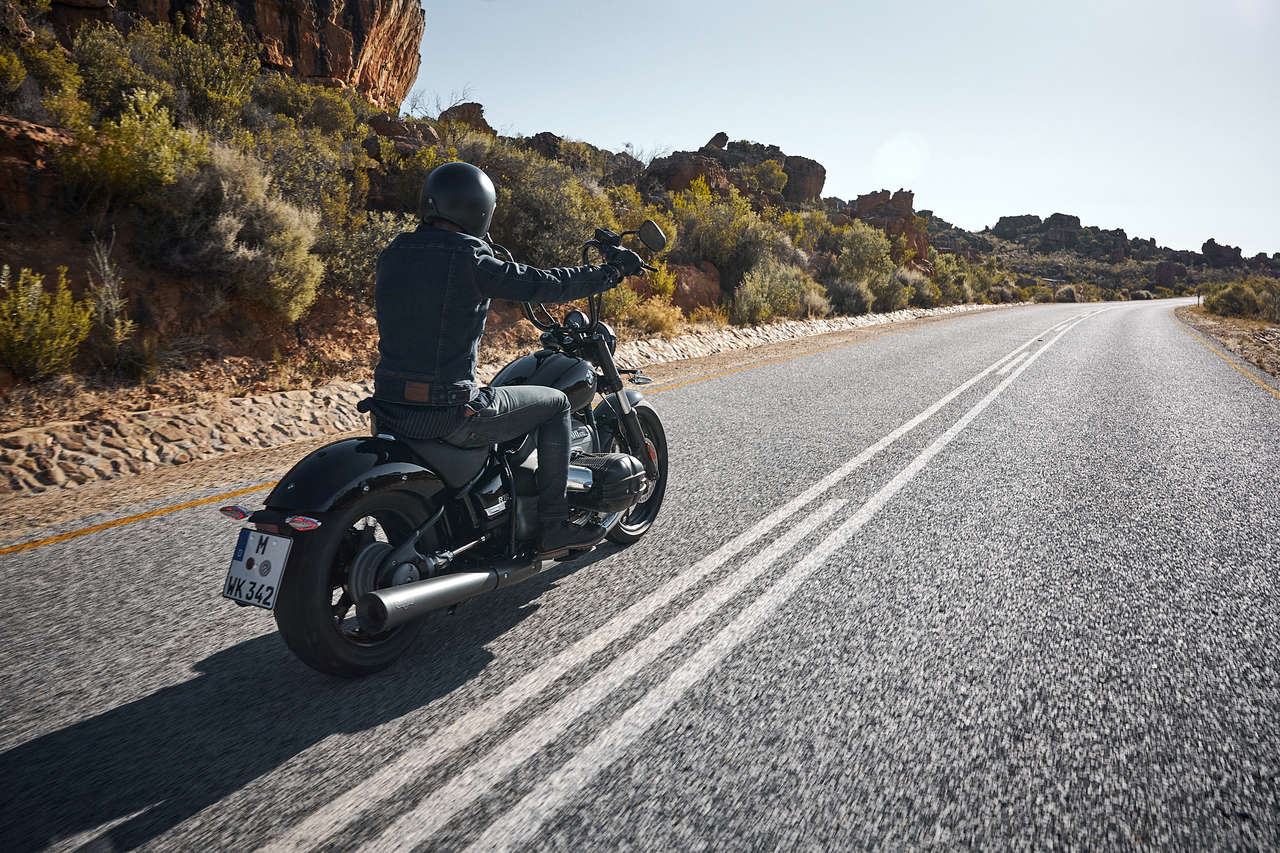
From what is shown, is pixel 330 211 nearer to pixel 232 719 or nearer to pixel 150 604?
pixel 150 604

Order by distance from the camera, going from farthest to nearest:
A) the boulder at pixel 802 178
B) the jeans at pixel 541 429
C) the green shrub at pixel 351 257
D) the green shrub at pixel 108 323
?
the boulder at pixel 802 178
the green shrub at pixel 351 257
the green shrub at pixel 108 323
the jeans at pixel 541 429

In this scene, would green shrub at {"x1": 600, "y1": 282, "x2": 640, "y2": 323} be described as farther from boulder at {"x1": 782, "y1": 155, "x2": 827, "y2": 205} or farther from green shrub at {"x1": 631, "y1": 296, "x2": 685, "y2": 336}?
boulder at {"x1": 782, "y1": 155, "x2": 827, "y2": 205}

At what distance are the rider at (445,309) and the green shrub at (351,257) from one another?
7.47 m

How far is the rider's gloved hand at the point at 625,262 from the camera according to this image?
3299 millimetres

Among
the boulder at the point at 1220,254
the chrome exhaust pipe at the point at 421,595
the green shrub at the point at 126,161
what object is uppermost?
the boulder at the point at 1220,254

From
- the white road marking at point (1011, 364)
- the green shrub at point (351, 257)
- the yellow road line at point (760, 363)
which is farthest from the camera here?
the white road marking at point (1011, 364)

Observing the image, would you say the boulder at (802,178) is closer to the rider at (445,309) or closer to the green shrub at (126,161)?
the green shrub at (126,161)

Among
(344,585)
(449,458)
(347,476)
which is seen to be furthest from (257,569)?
(449,458)

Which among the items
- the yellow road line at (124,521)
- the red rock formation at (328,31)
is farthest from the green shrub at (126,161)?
the red rock formation at (328,31)

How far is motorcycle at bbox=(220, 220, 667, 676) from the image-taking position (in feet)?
7.45

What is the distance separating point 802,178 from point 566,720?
6013 cm

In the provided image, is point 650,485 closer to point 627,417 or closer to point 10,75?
point 627,417

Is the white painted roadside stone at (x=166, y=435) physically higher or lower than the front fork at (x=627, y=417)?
lower

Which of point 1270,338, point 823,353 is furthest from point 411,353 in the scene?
point 1270,338
